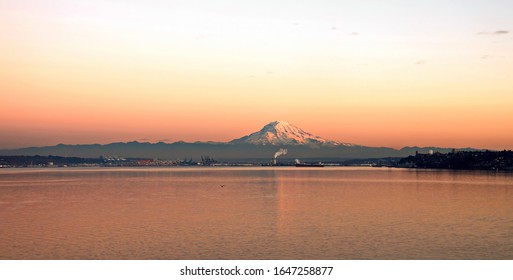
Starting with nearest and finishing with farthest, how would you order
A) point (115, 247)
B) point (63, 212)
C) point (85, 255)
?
1. point (85, 255)
2. point (115, 247)
3. point (63, 212)

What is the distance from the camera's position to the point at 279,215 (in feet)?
224

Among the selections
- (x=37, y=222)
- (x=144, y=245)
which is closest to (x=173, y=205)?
(x=37, y=222)

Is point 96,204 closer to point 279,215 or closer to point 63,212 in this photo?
point 63,212

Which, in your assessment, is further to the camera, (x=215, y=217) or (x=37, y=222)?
(x=215, y=217)

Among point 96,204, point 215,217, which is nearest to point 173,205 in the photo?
point 96,204

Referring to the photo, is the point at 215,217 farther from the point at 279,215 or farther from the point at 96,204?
the point at 96,204

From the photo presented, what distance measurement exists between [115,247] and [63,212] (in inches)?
1163
